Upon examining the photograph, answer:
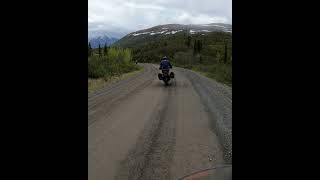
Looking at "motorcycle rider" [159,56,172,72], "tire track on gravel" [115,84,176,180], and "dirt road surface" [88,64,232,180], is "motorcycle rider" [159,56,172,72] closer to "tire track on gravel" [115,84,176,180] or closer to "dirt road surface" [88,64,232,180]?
"dirt road surface" [88,64,232,180]

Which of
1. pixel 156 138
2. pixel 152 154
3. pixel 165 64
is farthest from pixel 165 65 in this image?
pixel 152 154

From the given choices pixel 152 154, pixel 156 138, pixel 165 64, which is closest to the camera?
pixel 152 154

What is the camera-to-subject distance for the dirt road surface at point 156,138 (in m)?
5.26

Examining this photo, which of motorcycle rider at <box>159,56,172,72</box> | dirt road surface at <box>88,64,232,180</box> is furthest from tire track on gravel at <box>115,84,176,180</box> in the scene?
motorcycle rider at <box>159,56,172,72</box>

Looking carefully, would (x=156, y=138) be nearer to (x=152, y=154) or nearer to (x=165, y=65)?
(x=152, y=154)

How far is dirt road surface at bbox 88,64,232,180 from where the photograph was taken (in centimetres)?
526

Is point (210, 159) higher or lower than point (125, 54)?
lower

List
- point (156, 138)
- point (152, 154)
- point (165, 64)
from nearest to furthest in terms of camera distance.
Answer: point (152, 154), point (156, 138), point (165, 64)

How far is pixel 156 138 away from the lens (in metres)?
7.13
